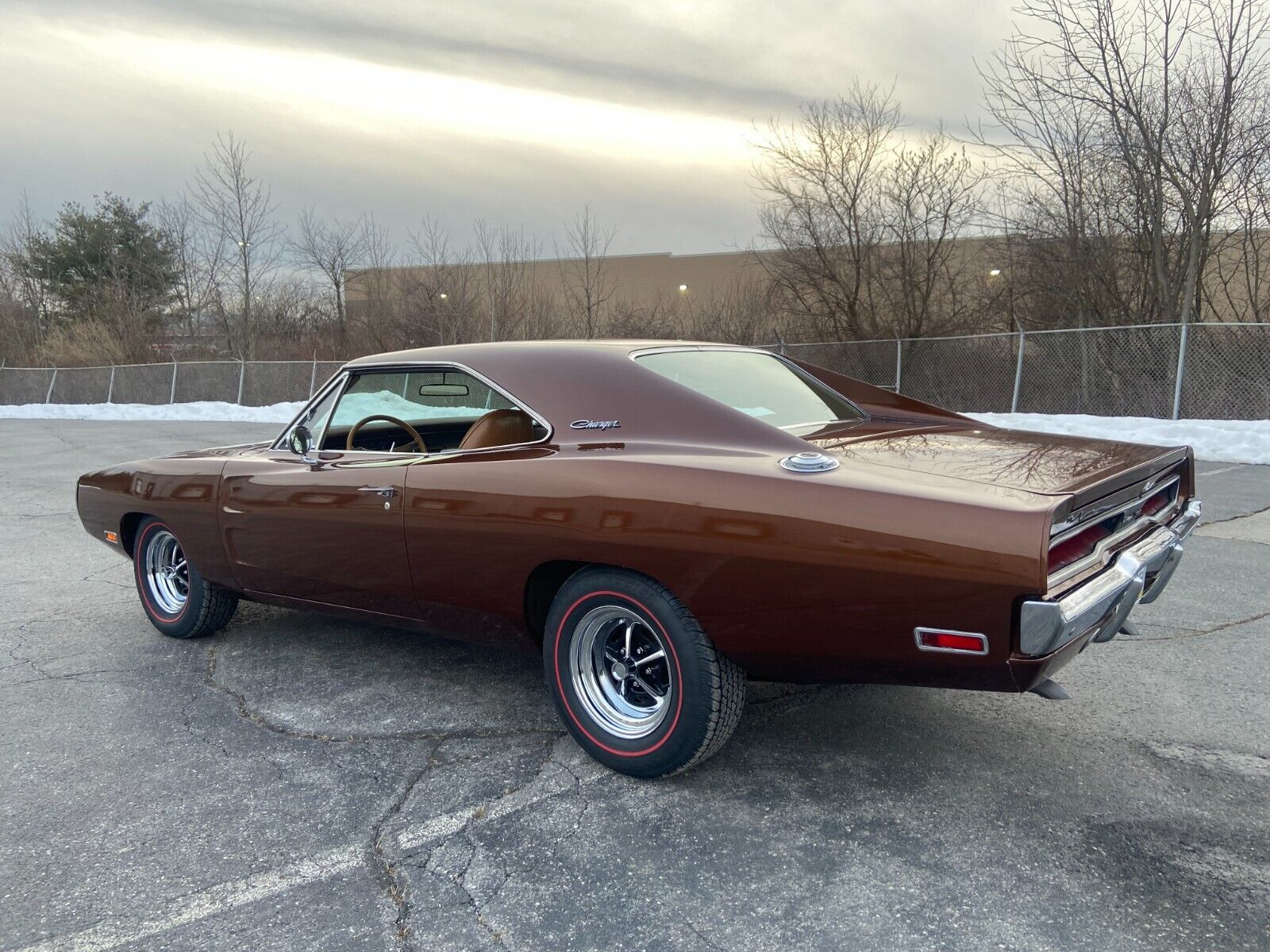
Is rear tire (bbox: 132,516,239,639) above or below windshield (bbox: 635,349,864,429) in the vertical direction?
below

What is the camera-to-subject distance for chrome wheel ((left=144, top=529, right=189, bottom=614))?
4.44m

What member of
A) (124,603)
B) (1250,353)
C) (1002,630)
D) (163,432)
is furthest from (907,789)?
(163,432)

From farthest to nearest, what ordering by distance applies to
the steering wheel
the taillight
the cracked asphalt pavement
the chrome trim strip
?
the chrome trim strip, the steering wheel, the taillight, the cracked asphalt pavement

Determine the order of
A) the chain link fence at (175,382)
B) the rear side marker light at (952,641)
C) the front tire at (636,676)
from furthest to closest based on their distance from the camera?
1. the chain link fence at (175,382)
2. the front tire at (636,676)
3. the rear side marker light at (952,641)

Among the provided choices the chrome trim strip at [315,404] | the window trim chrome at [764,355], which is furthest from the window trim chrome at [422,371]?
the window trim chrome at [764,355]

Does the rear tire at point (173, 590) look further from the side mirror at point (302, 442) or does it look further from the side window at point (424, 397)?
the side window at point (424, 397)

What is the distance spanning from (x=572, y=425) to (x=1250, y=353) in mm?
13281

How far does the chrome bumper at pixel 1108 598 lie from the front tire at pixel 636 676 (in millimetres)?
849

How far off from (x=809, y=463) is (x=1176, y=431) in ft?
39.4

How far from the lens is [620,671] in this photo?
286cm

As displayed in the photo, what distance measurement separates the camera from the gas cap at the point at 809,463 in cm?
250

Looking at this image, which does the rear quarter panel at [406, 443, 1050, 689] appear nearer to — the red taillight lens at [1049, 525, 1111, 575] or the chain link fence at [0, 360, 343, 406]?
the red taillight lens at [1049, 525, 1111, 575]

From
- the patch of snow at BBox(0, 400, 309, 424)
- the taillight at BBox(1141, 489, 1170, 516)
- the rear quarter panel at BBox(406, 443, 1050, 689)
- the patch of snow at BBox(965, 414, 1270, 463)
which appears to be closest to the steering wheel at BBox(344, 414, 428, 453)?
the rear quarter panel at BBox(406, 443, 1050, 689)

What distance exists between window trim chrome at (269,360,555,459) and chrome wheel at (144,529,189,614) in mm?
802
